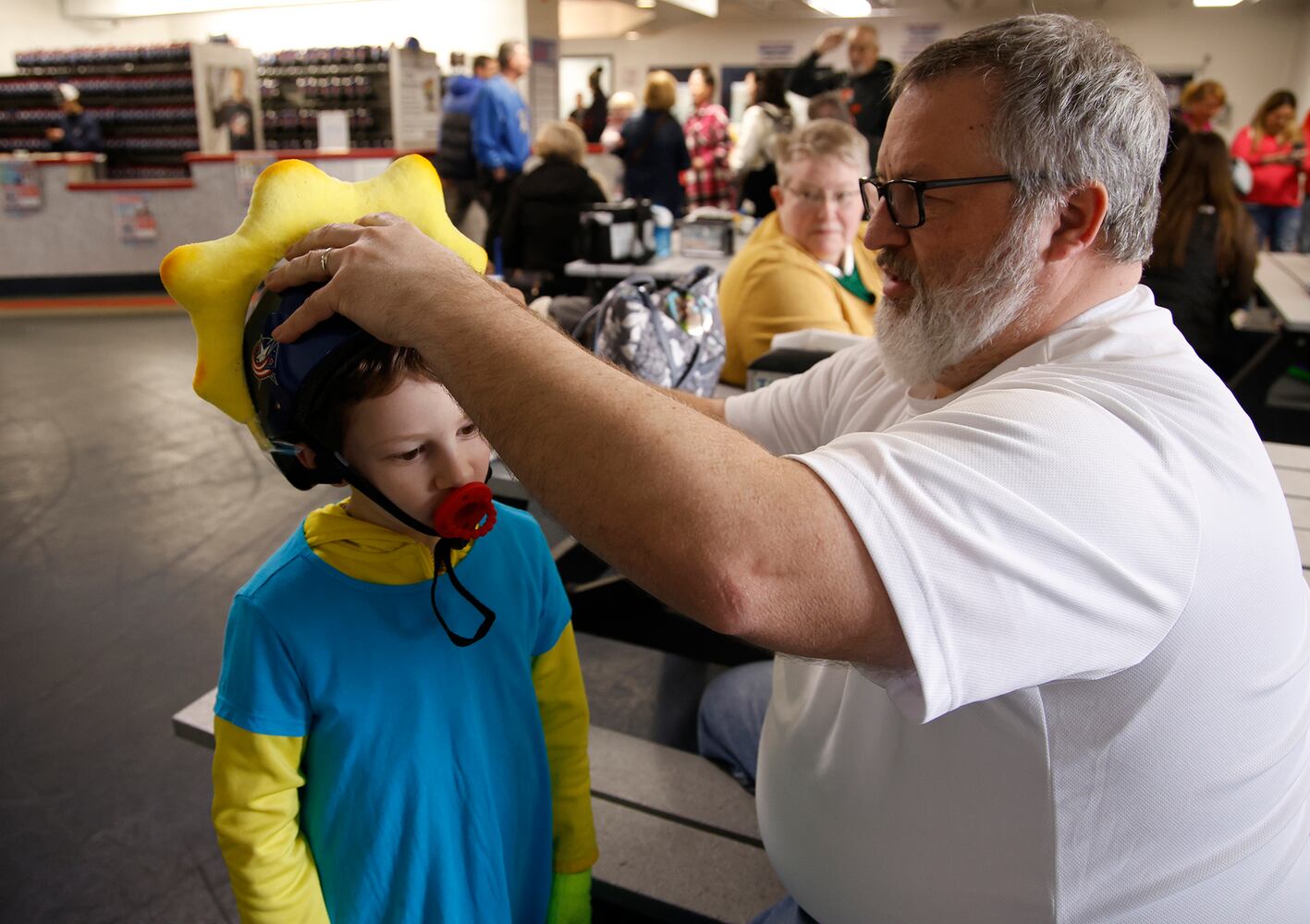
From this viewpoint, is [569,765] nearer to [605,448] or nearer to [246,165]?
[605,448]

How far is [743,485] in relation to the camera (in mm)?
782

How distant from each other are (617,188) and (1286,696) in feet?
38.5

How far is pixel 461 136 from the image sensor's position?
26.2 feet

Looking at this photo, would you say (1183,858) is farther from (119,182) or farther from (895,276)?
(119,182)

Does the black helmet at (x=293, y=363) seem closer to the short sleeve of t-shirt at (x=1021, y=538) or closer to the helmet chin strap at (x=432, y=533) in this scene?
the helmet chin strap at (x=432, y=533)

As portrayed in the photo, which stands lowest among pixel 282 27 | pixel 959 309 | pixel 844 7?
pixel 959 309

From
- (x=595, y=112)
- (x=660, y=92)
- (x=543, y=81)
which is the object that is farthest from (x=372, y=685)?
(x=595, y=112)

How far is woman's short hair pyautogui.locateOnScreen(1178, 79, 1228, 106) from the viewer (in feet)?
18.2

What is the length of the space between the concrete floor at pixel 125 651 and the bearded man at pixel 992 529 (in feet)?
5.18

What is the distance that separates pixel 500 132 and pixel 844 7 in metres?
9.79

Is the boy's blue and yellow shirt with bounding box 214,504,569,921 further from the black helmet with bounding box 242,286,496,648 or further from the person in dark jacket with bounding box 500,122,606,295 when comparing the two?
the person in dark jacket with bounding box 500,122,606,295

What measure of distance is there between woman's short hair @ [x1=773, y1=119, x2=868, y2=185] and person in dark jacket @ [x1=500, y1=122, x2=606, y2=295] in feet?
9.89

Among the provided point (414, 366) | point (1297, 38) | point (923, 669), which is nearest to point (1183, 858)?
point (923, 669)

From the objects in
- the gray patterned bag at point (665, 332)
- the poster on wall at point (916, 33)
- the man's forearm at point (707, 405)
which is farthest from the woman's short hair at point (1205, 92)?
the poster on wall at point (916, 33)
